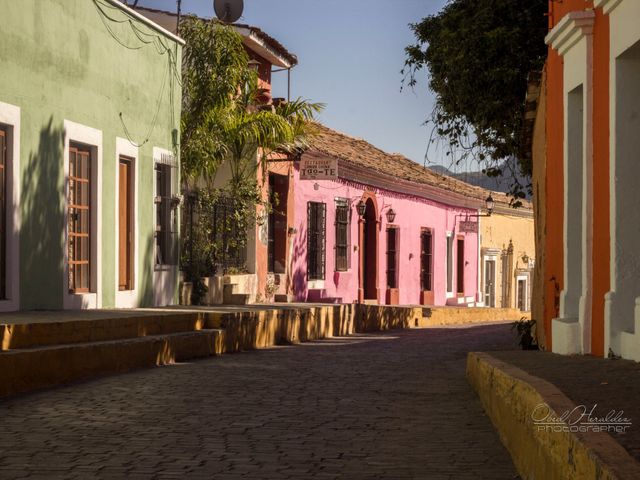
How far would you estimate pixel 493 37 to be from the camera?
15414 mm

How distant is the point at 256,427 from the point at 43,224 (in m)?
6.53

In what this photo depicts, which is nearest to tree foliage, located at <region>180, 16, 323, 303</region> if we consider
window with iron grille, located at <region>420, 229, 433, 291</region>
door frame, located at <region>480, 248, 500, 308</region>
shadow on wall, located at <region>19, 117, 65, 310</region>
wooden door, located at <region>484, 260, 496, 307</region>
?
shadow on wall, located at <region>19, 117, 65, 310</region>

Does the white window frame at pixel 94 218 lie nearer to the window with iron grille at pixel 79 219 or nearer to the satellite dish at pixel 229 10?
the window with iron grille at pixel 79 219

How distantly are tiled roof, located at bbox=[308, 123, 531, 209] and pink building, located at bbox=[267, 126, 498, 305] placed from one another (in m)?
0.06

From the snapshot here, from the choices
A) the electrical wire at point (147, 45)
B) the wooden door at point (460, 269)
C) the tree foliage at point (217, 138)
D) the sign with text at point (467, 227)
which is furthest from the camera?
the wooden door at point (460, 269)

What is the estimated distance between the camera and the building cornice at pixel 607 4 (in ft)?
28.6

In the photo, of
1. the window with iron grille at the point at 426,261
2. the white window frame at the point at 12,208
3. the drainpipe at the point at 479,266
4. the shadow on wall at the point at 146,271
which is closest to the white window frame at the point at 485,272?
the drainpipe at the point at 479,266

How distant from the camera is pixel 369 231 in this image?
29938 mm

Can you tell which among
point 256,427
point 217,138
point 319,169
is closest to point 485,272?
point 319,169

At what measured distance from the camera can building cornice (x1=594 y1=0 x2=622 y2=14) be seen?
872cm

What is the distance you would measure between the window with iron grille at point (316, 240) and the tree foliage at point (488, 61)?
872cm

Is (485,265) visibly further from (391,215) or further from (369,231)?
(369,231)

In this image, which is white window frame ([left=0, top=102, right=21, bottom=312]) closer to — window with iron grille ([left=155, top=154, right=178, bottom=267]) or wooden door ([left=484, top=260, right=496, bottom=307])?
window with iron grille ([left=155, top=154, right=178, bottom=267])

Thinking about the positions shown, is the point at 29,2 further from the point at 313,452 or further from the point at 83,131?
the point at 313,452
